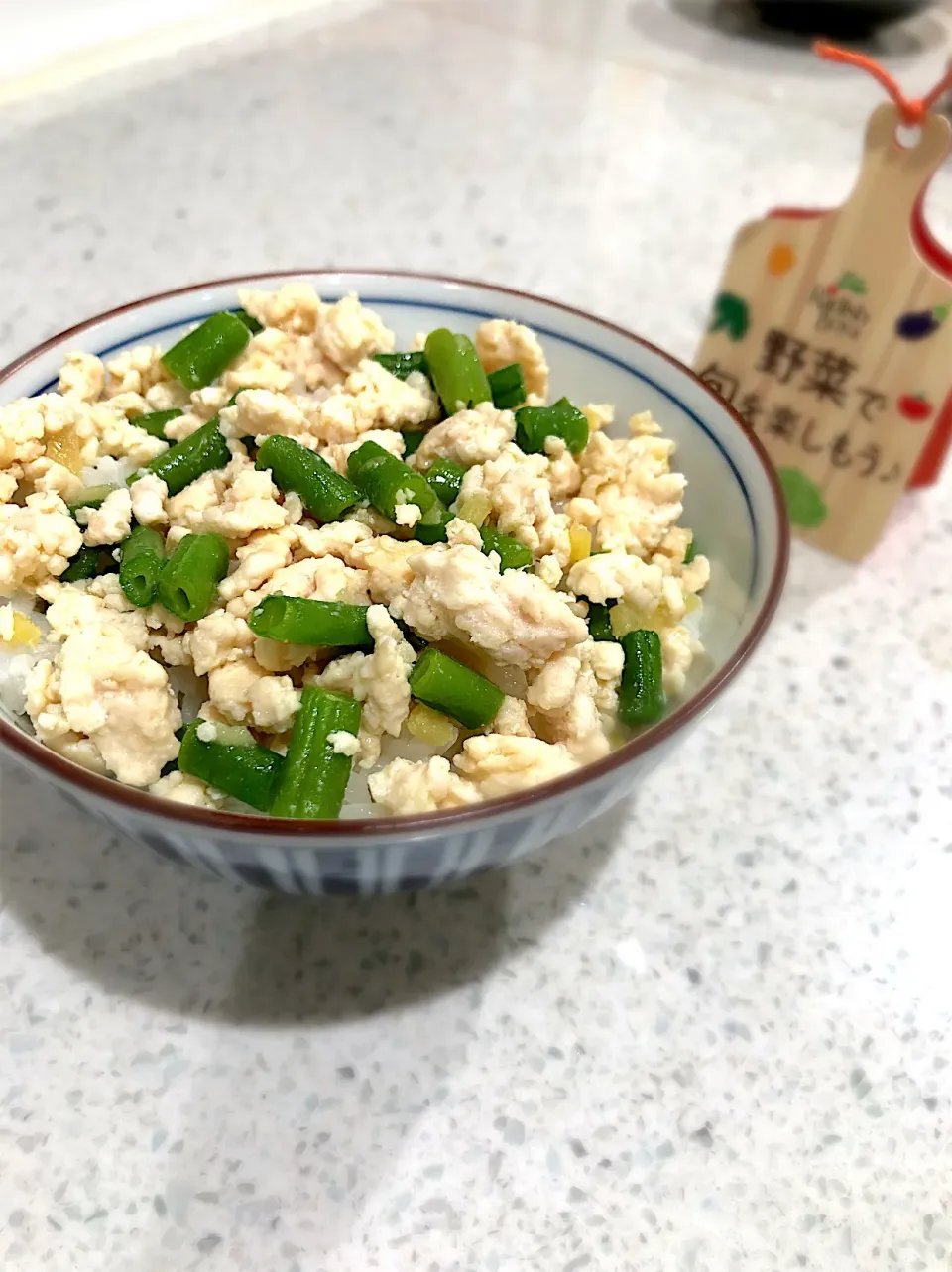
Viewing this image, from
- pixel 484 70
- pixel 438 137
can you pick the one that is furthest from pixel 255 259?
pixel 484 70

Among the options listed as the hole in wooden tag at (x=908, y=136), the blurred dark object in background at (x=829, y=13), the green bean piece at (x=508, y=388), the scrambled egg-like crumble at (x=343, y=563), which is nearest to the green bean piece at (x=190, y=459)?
the scrambled egg-like crumble at (x=343, y=563)

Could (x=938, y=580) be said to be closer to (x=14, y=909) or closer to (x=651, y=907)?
(x=651, y=907)

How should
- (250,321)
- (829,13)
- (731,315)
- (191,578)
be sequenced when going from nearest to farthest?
1. (191,578)
2. (250,321)
3. (731,315)
4. (829,13)

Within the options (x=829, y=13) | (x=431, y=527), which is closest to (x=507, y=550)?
(x=431, y=527)

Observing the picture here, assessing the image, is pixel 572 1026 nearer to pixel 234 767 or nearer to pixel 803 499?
pixel 234 767

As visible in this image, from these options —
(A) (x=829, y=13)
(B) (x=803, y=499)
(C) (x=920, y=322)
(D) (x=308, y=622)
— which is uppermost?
(A) (x=829, y=13)

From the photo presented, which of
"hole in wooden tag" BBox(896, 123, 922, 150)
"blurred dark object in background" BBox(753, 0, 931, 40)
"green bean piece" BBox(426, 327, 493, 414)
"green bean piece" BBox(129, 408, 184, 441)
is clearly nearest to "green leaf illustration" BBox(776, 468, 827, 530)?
"hole in wooden tag" BBox(896, 123, 922, 150)
